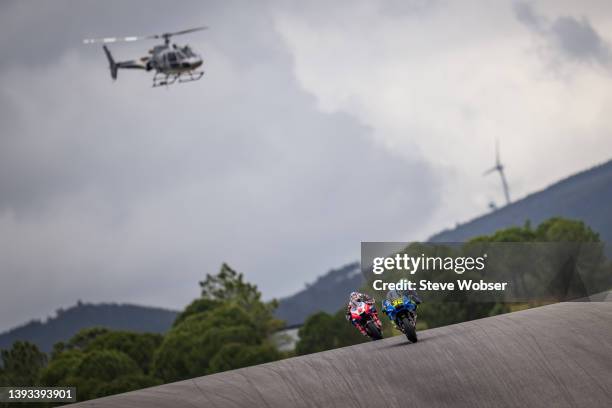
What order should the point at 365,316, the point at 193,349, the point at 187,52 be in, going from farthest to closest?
the point at 193,349 < the point at 187,52 < the point at 365,316

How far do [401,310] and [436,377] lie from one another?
13.4ft

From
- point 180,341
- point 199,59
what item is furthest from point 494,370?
point 180,341

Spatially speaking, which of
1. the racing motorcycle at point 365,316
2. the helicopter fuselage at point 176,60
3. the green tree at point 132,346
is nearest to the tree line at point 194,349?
the green tree at point 132,346

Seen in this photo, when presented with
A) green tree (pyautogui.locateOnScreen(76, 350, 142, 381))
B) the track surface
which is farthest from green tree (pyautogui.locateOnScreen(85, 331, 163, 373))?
the track surface

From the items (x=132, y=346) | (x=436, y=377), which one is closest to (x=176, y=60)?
(x=132, y=346)

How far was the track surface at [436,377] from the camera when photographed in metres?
33.9

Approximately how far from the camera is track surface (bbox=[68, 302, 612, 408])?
33.9 m

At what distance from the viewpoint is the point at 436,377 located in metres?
35.9

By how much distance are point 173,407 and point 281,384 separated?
448 cm

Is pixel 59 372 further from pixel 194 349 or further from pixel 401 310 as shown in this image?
pixel 401 310

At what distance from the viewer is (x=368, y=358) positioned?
1503 inches

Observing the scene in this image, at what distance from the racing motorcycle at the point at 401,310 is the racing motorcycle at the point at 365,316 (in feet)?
8.39

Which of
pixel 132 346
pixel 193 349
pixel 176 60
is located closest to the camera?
pixel 176 60

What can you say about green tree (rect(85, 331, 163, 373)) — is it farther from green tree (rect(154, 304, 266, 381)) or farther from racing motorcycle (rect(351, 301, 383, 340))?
racing motorcycle (rect(351, 301, 383, 340))
